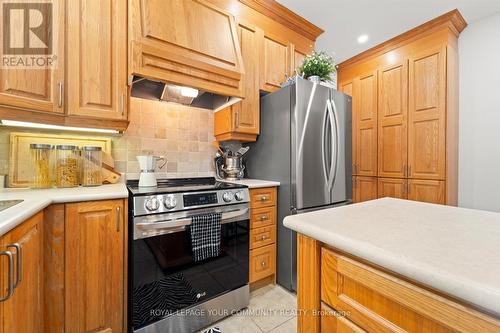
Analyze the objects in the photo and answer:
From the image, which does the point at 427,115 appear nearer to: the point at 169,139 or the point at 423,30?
the point at 423,30

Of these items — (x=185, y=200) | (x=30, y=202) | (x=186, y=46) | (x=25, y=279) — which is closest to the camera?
(x=25, y=279)

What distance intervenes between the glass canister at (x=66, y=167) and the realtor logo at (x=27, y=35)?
1.74 feet

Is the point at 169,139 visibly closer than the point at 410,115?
Yes

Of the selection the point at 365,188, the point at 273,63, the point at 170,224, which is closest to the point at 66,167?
the point at 170,224

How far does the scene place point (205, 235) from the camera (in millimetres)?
1461

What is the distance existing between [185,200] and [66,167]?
870 millimetres

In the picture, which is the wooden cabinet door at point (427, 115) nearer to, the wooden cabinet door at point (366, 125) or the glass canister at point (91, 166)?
the wooden cabinet door at point (366, 125)

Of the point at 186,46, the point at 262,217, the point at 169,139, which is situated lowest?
the point at 262,217

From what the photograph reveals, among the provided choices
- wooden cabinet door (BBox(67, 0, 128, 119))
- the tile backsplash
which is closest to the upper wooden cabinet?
wooden cabinet door (BBox(67, 0, 128, 119))

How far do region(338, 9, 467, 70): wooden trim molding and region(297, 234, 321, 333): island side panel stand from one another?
10.4 feet

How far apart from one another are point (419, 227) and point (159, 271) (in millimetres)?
1329

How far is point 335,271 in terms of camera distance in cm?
64

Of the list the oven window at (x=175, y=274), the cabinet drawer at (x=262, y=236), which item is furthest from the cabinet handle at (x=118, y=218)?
the cabinet drawer at (x=262, y=236)

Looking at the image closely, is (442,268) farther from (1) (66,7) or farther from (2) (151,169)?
(1) (66,7)
